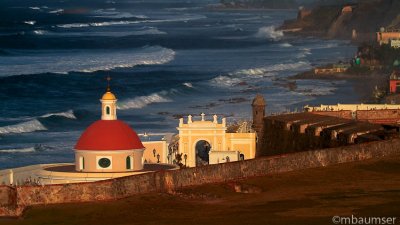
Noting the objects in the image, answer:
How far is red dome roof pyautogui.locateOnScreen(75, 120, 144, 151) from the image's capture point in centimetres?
4697

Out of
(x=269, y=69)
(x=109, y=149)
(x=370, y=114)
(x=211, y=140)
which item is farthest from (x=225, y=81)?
(x=109, y=149)

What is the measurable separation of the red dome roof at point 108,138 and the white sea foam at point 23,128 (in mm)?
34310

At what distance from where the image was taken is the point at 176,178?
4241 centimetres

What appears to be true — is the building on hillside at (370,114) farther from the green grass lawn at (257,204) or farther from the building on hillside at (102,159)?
the green grass lawn at (257,204)

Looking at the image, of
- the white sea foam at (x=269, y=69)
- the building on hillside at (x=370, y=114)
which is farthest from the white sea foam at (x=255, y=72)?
the building on hillside at (x=370, y=114)

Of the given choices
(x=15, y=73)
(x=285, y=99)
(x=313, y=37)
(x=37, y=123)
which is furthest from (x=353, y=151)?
(x=313, y=37)

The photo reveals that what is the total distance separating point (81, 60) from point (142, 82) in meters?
31.6

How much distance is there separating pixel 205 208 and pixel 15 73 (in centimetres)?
9110

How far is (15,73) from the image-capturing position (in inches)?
5103

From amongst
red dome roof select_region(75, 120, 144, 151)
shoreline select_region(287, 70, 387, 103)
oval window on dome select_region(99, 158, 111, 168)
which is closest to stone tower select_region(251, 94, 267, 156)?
red dome roof select_region(75, 120, 144, 151)

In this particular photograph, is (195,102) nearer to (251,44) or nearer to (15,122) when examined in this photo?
(15,122)

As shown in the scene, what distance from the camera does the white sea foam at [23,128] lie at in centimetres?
8219

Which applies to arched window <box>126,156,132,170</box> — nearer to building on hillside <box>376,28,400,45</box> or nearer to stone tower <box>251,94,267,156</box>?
stone tower <box>251,94,267,156</box>

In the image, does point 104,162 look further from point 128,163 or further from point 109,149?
point 128,163
